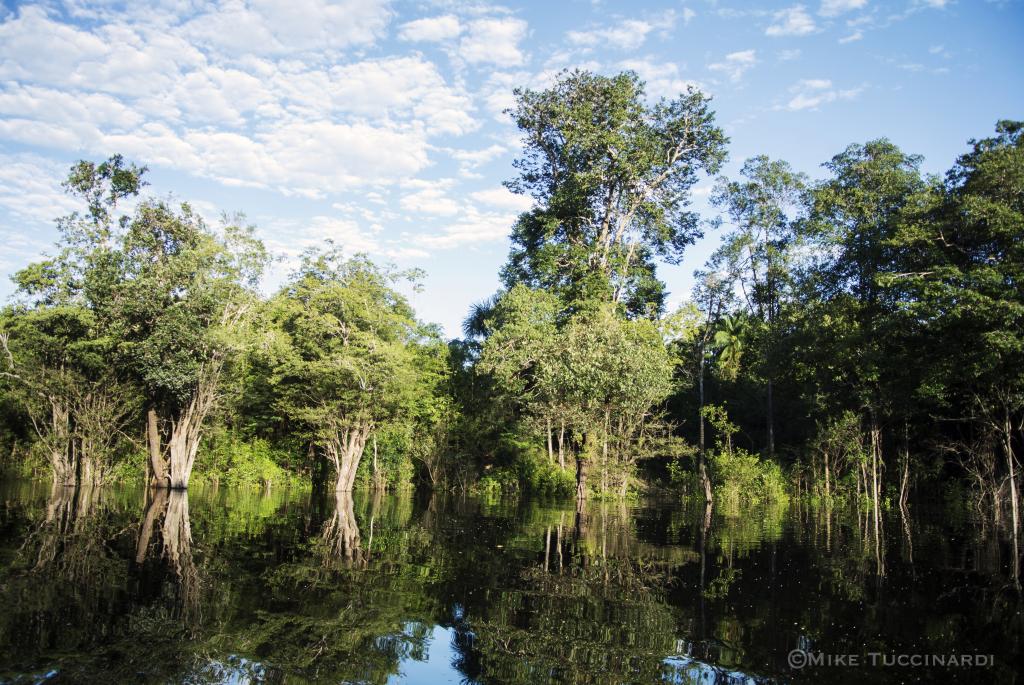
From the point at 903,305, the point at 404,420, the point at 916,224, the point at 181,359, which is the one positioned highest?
the point at 916,224

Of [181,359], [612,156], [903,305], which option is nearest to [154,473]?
[181,359]

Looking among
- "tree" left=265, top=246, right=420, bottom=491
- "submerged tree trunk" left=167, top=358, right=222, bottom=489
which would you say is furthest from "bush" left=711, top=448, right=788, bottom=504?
"submerged tree trunk" left=167, top=358, right=222, bottom=489

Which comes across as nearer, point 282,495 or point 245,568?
point 245,568

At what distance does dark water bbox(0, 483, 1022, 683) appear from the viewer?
6652 millimetres

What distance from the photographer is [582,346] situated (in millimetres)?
21219

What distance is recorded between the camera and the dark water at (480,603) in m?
6.65

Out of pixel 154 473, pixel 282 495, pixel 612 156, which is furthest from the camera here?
pixel 612 156

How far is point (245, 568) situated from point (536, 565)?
4983 millimetres

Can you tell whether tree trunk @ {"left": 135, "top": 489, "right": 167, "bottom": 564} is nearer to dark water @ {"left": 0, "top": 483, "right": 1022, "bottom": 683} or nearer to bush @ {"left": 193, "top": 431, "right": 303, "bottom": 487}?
dark water @ {"left": 0, "top": 483, "right": 1022, "bottom": 683}

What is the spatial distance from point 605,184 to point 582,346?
1577 cm

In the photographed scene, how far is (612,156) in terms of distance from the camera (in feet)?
107

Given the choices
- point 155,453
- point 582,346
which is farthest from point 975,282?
point 155,453

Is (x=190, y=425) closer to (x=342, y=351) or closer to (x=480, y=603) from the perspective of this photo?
(x=342, y=351)

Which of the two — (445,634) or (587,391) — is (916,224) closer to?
(587,391)
